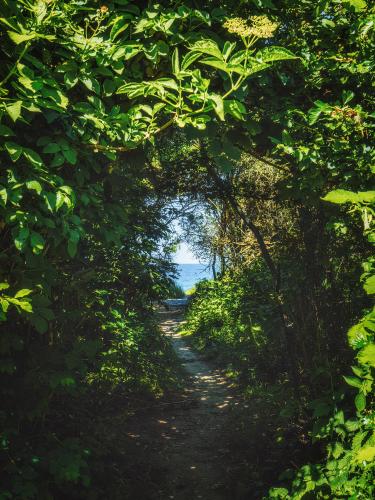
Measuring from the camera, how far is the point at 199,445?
6238 millimetres

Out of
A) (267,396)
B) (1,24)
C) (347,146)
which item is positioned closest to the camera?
(1,24)

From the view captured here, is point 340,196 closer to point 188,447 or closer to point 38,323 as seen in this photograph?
point 38,323

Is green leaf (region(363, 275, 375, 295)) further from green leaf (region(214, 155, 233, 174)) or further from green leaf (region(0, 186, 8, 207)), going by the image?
green leaf (region(0, 186, 8, 207))

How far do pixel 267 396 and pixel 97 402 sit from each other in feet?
9.05

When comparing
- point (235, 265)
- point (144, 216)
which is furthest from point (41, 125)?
point (235, 265)

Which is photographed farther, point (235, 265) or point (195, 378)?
point (235, 265)

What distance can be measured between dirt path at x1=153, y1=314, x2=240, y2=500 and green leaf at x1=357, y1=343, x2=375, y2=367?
10.8 ft

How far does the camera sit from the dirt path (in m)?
4.93

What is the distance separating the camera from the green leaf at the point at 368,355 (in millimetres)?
2149

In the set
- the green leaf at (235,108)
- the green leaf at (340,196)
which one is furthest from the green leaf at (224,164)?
the green leaf at (340,196)

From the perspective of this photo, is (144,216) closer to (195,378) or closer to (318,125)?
(318,125)

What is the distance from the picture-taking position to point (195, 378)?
10.1m

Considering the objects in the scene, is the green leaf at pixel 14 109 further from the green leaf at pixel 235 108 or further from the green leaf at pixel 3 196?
the green leaf at pixel 235 108

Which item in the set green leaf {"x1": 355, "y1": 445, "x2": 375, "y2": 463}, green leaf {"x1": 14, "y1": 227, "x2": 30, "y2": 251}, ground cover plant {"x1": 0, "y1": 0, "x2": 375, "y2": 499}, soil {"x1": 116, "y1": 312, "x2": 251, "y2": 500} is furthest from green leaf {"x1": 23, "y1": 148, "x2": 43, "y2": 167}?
soil {"x1": 116, "y1": 312, "x2": 251, "y2": 500}
